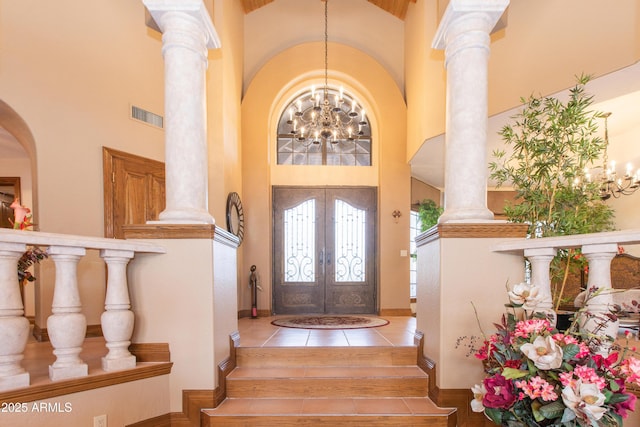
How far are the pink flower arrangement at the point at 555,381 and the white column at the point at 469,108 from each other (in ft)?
4.76

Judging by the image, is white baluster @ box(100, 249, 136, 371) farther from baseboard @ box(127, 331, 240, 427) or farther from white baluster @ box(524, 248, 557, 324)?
white baluster @ box(524, 248, 557, 324)

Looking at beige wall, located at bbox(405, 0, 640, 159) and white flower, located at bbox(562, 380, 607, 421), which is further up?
beige wall, located at bbox(405, 0, 640, 159)

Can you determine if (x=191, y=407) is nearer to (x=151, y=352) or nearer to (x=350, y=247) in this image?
(x=151, y=352)

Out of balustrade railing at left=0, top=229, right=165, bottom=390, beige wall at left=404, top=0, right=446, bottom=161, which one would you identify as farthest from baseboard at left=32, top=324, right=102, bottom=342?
beige wall at left=404, top=0, right=446, bottom=161

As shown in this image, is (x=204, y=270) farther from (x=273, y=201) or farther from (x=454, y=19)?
(x=273, y=201)

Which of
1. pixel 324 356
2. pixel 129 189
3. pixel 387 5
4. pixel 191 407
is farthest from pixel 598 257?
pixel 387 5

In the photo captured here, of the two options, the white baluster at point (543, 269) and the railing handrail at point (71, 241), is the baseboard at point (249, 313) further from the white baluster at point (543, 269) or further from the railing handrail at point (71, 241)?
the white baluster at point (543, 269)

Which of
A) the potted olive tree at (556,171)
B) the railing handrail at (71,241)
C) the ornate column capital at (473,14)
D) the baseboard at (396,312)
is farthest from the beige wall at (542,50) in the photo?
the railing handrail at (71,241)

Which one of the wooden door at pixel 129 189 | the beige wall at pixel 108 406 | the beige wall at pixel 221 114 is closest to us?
the beige wall at pixel 108 406

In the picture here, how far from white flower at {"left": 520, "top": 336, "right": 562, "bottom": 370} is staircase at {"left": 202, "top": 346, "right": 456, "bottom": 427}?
150 centimetres

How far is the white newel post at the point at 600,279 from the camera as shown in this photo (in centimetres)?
218

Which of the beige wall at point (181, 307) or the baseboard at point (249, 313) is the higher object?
the beige wall at point (181, 307)

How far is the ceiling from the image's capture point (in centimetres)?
692

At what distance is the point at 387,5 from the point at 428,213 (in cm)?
378
